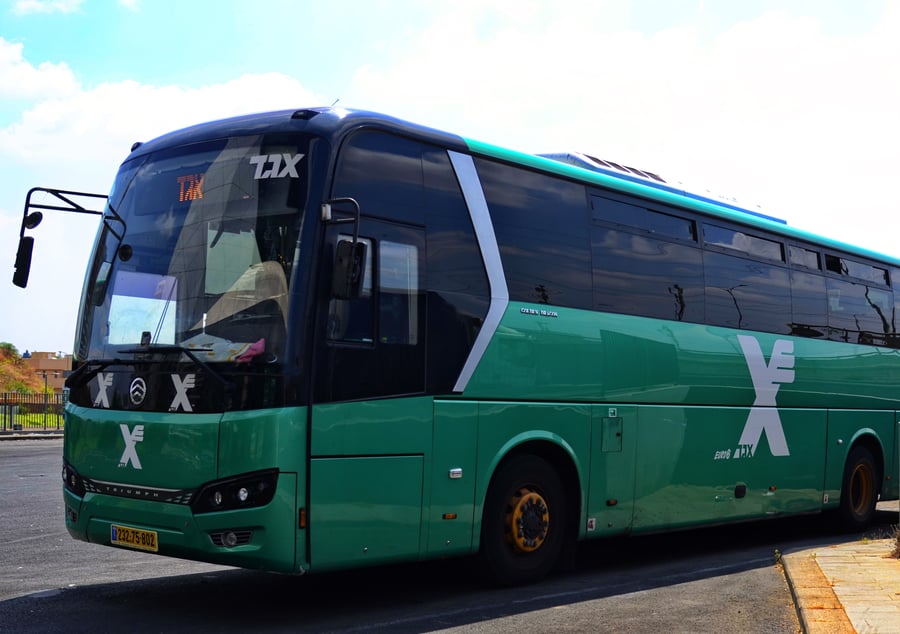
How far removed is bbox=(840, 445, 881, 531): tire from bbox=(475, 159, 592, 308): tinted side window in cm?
648

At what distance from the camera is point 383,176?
866cm

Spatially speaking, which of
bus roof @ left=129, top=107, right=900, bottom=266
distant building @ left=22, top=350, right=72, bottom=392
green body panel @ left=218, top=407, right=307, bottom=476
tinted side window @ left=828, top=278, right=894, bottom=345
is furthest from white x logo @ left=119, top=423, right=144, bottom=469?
distant building @ left=22, top=350, right=72, bottom=392

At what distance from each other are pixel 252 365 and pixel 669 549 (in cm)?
733

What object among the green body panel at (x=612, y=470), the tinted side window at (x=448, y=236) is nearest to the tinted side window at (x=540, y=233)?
the tinted side window at (x=448, y=236)

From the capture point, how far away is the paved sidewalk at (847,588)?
24.4 ft

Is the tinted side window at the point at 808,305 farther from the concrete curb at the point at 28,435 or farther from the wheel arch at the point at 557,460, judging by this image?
the concrete curb at the point at 28,435

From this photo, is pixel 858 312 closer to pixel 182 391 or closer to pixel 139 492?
pixel 182 391

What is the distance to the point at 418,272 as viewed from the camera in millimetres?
8812

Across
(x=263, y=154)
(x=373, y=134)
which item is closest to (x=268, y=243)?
(x=263, y=154)

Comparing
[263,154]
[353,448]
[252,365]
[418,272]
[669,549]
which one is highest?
[263,154]

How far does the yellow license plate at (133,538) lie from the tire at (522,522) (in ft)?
8.97

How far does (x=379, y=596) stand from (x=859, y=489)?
8.86m

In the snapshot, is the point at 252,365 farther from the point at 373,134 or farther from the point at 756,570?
the point at 756,570

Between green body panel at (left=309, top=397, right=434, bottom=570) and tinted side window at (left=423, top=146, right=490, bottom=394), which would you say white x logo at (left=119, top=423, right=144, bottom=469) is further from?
tinted side window at (left=423, top=146, right=490, bottom=394)
